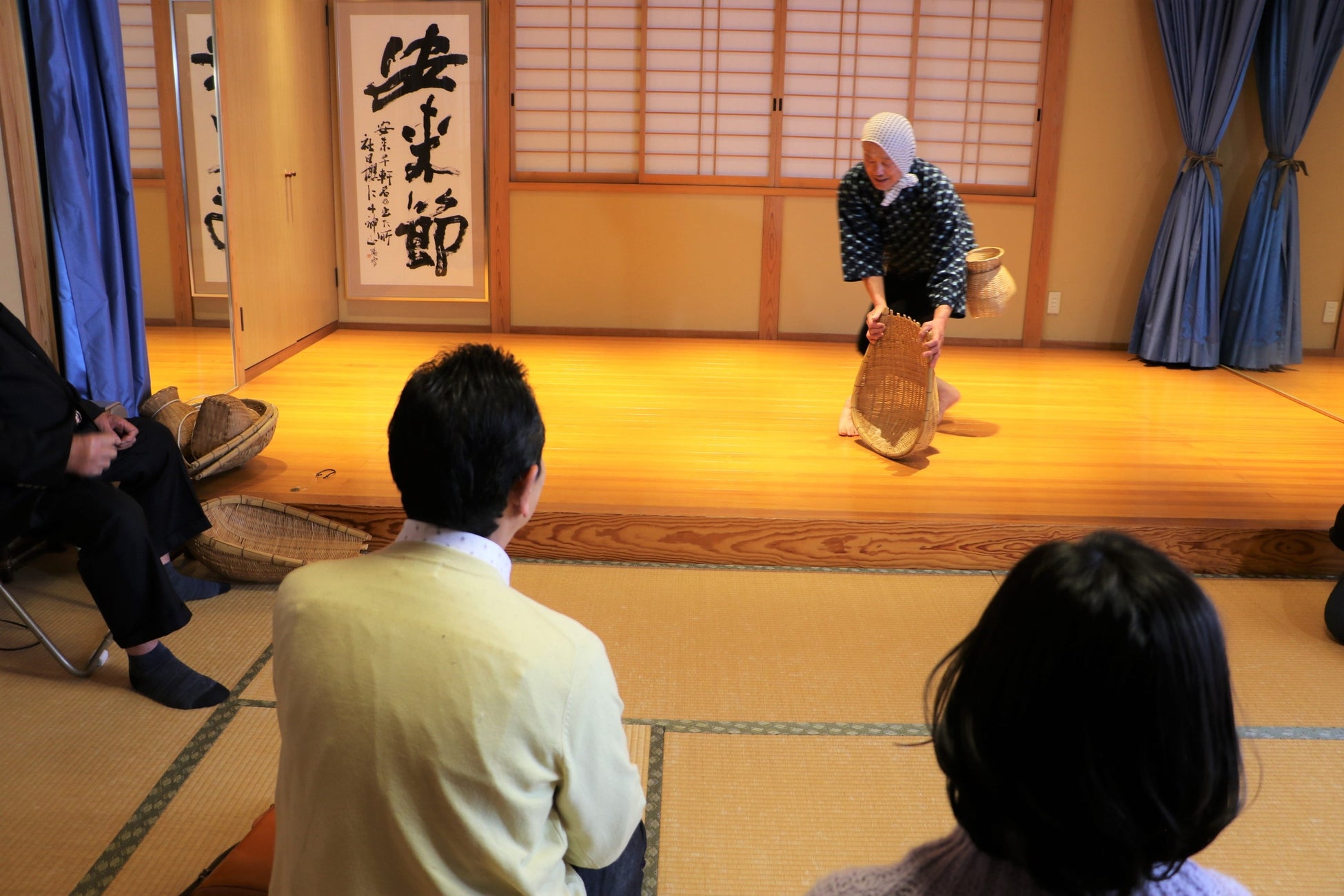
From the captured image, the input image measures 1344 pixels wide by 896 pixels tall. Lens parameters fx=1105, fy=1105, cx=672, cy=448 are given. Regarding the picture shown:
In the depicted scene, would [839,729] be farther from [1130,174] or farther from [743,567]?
[1130,174]

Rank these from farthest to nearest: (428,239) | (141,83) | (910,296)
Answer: (428,239) < (141,83) < (910,296)

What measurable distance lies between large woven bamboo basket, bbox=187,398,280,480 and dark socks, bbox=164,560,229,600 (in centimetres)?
37

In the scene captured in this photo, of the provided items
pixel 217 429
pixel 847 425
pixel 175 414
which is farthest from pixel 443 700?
pixel 847 425

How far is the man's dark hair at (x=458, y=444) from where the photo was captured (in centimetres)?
110

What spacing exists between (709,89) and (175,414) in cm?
348

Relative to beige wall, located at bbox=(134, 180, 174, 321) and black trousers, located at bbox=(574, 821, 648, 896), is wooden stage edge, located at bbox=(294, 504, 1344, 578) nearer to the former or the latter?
black trousers, located at bbox=(574, 821, 648, 896)

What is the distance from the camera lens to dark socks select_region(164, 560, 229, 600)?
8.86 feet

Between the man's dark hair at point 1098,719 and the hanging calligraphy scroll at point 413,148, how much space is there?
5395 millimetres

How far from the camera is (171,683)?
2.25 m

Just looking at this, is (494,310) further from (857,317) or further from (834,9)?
(834,9)

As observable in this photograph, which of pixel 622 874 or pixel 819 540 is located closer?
pixel 622 874

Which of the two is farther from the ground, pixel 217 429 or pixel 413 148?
pixel 413 148

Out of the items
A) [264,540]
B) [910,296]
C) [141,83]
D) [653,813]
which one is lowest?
[653,813]

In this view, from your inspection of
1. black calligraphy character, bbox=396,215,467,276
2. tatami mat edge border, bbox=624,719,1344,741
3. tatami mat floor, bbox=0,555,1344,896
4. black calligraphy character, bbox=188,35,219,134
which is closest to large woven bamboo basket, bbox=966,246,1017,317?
tatami mat floor, bbox=0,555,1344,896
